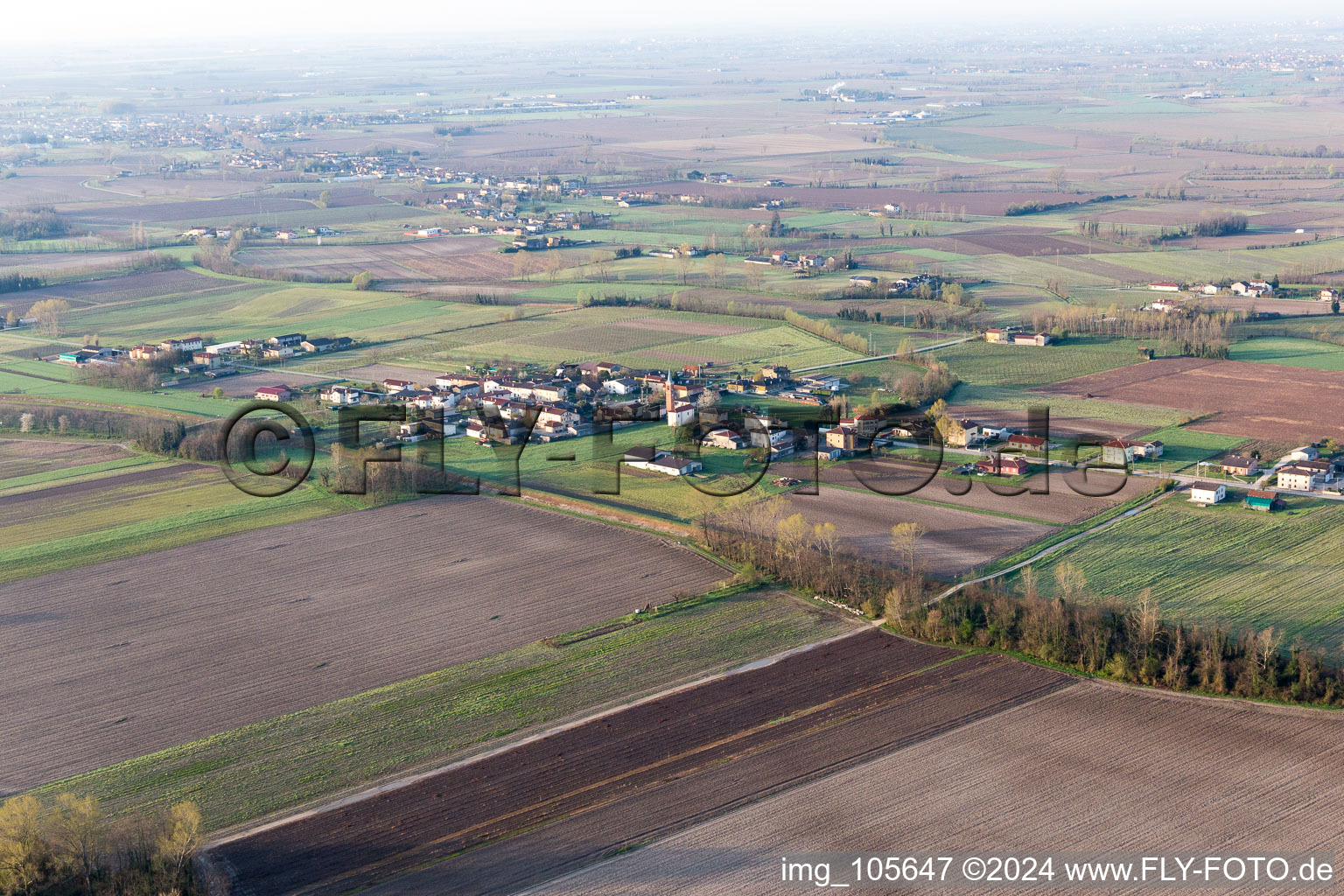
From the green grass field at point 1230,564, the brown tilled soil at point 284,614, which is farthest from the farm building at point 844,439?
the green grass field at point 1230,564

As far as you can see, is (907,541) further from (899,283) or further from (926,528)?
(899,283)

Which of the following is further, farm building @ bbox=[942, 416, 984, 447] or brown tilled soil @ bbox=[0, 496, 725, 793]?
farm building @ bbox=[942, 416, 984, 447]

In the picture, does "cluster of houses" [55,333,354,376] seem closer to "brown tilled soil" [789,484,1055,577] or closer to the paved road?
"brown tilled soil" [789,484,1055,577]

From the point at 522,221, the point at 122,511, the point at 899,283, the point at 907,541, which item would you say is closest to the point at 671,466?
the point at 907,541

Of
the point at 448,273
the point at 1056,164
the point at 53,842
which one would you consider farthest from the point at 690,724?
the point at 1056,164

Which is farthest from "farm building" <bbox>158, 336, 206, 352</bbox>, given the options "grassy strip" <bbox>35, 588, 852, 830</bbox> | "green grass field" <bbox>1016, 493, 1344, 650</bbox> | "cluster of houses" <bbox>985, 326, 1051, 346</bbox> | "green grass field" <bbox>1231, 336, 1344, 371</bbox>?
"green grass field" <bbox>1231, 336, 1344, 371</bbox>

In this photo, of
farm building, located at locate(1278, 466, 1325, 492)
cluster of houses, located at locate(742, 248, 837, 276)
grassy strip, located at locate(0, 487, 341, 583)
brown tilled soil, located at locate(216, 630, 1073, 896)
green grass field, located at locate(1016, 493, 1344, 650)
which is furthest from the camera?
cluster of houses, located at locate(742, 248, 837, 276)
